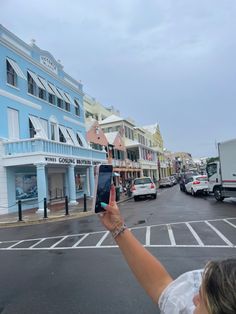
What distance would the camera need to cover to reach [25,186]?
22438mm

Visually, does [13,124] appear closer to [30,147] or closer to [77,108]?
[30,147]

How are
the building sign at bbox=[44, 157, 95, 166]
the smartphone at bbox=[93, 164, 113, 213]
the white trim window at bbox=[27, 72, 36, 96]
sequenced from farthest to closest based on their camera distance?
1. the white trim window at bbox=[27, 72, 36, 96]
2. the building sign at bbox=[44, 157, 95, 166]
3. the smartphone at bbox=[93, 164, 113, 213]

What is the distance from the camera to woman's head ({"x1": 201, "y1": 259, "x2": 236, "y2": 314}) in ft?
4.15

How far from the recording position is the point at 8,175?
20.6 metres

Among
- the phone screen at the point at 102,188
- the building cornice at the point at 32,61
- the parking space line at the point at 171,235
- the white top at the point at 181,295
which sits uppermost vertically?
the building cornice at the point at 32,61

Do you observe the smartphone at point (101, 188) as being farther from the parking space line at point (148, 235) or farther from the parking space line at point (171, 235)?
the parking space line at point (148, 235)

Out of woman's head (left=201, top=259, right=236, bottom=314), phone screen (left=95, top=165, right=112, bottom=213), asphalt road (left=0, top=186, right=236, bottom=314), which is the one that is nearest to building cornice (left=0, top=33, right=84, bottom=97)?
asphalt road (left=0, top=186, right=236, bottom=314)

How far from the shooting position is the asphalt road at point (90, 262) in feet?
15.8

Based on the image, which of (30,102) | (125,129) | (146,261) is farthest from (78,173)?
(146,261)

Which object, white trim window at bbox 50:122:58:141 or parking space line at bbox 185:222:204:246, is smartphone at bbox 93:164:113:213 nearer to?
parking space line at bbox 185:222:204:246

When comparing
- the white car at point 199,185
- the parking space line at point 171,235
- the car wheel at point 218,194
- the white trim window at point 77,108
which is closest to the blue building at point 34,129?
the white trim window at point 77,108

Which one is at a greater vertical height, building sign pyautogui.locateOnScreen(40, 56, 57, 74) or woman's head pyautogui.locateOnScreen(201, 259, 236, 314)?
building sign pyautogui.locateOnScreen(40, 56, 57, 74)

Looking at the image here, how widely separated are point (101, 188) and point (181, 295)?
2.82 feet

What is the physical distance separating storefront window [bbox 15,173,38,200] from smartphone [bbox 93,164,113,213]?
20161mm
